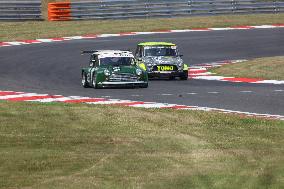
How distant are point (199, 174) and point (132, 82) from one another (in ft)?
52.0

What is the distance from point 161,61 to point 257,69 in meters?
3.31

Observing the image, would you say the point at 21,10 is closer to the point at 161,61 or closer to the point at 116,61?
the point at 161,61

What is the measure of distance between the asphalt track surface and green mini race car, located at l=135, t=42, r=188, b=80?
25.7 inches

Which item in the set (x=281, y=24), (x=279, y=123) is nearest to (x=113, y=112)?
(x=279, y=123)

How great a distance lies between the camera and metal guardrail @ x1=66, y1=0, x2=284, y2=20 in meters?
51.0

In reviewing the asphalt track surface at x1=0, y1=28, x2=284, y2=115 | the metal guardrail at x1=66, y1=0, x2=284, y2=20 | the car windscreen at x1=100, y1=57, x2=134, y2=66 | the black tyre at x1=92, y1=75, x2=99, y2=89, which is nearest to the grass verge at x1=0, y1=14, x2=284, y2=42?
the metal guardrail at x1=66, y1=0, x2=284, y2=20

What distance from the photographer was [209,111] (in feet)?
67.6

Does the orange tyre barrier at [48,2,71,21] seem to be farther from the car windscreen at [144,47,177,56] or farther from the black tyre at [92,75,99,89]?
the black tyre at [92,75,99,89]

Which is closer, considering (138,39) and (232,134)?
(232,134)

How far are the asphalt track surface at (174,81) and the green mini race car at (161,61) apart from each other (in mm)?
654

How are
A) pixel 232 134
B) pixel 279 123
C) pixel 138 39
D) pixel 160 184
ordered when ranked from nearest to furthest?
pixel 160 184 → pixel 232 134 → pixel 279 123 → pixel 138 39

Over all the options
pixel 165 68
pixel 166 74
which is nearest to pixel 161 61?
pixel 165 68

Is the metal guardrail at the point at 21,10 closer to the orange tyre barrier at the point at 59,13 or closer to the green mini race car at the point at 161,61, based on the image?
the orange tyre barrier at the point at 59,13

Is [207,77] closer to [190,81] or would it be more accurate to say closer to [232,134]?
[190,81]
